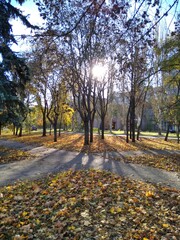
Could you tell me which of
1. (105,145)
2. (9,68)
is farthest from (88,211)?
(105,145)

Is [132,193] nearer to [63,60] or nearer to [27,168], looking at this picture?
[27,168]

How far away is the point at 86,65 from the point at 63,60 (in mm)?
1782

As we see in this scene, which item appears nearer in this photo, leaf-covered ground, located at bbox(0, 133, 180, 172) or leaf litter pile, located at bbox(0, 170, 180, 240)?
leaf litter pile, located at bbox(0, 170, 180, 240)

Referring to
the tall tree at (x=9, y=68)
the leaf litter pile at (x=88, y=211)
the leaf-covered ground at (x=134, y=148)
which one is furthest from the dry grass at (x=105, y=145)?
the leaf litter pile at (x=88, y=211)

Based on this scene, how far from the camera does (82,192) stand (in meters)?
4.84

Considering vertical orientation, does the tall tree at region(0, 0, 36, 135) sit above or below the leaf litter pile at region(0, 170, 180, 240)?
above

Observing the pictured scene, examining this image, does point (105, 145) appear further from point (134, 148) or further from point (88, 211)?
point (88, 211)

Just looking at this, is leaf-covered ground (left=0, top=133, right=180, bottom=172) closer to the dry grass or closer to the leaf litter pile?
the dry grass

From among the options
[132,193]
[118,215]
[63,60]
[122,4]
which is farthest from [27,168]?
[63,60]

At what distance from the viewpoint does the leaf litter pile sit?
3.11m

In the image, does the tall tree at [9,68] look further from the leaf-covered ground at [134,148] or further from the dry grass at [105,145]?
the dry grass at [105,145]

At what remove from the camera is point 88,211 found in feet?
12.5

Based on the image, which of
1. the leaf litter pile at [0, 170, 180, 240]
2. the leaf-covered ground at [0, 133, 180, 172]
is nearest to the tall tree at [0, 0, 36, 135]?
the leaf-covered ground at [0, 133, 180, 172]

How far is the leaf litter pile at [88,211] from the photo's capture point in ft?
10.2
